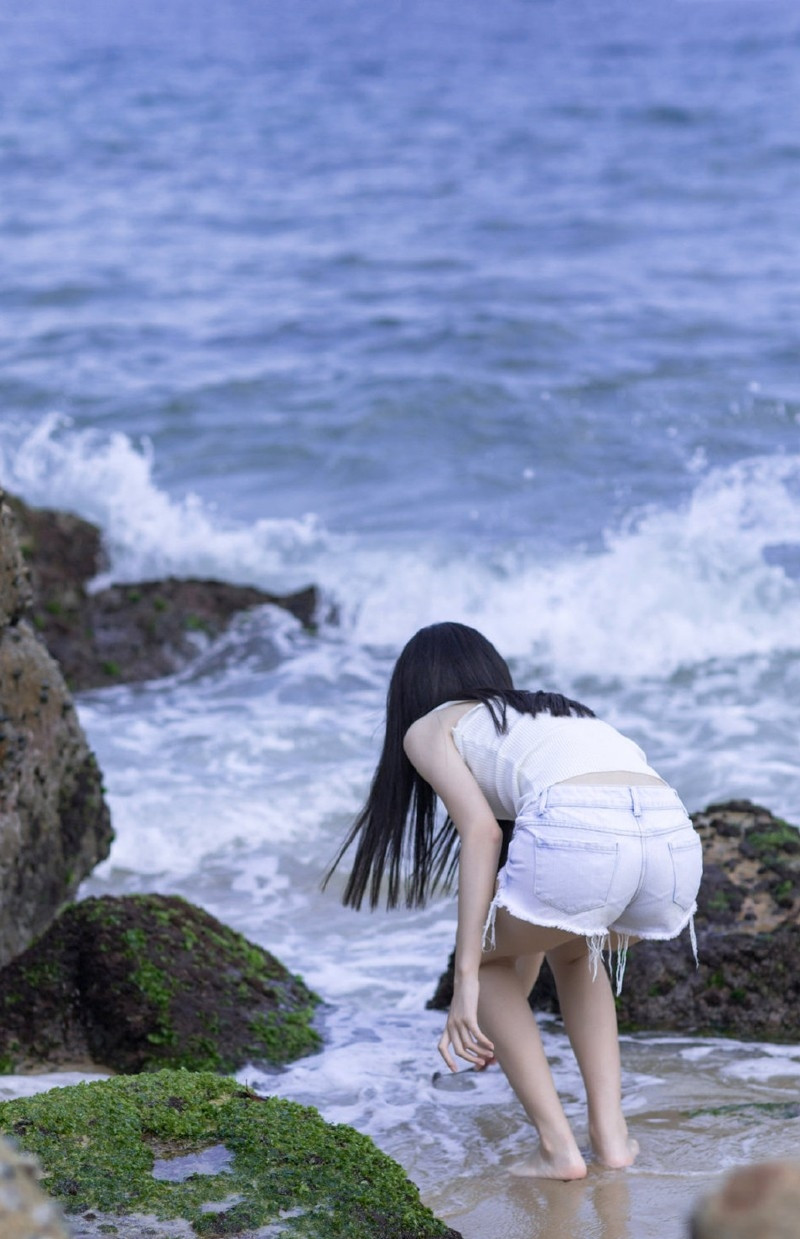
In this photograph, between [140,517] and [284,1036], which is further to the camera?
[140,517]

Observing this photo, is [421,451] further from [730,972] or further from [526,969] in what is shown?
[526,969]

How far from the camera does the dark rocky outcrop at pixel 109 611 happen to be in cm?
826

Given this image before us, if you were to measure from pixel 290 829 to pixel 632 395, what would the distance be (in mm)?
7999

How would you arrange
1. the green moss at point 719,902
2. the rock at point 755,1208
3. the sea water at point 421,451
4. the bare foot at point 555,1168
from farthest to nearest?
the sea water at point 421,451 → the green moss at point 719,902 → the bare foot at point 555,1168 → the rock at point 755,1208

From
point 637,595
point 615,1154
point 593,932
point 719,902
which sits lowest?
point 637,595

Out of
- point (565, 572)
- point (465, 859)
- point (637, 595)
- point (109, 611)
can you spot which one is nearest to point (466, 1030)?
point (465, 859)

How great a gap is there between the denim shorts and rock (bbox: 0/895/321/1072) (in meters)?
1.31

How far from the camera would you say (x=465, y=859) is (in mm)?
3127

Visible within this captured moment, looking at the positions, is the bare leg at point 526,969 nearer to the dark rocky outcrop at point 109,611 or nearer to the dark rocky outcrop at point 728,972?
A: the dark rocky outcrop at point 728,972

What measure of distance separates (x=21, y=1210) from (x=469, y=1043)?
6.09ft

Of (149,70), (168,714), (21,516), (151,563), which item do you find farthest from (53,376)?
(149,70)

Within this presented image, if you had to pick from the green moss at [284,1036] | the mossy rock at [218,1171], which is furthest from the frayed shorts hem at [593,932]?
the green moss at [284,1036]

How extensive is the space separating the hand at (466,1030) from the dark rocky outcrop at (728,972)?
141cm

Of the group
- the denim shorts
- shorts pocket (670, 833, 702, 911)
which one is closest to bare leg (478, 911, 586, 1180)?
the denim shorts
